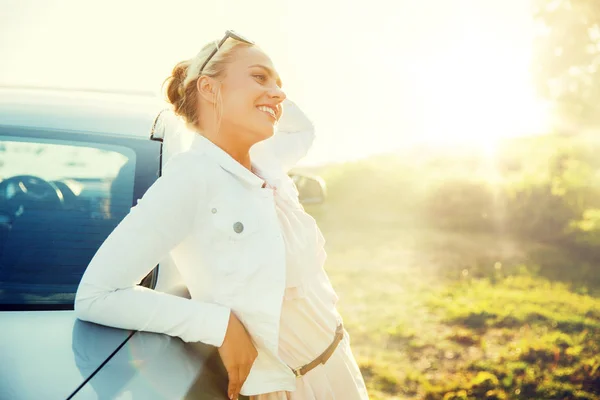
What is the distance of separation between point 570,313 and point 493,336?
93 cm

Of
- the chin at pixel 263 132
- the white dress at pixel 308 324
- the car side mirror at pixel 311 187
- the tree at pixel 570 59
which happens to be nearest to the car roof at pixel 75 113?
the chin at pixel 263 132

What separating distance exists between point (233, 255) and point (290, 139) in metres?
1.06

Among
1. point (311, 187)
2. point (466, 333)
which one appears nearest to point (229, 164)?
point (311, 187)

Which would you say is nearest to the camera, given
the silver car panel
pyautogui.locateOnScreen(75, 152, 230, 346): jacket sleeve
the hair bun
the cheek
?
the silver car panel

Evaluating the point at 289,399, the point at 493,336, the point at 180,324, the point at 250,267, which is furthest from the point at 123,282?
the point at 493,336

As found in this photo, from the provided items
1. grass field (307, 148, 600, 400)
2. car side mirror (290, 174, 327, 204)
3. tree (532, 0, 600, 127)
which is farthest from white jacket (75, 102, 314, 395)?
tree (532, 0, 600, 127)

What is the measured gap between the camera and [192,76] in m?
1.85

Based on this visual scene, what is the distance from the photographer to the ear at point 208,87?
1812mm

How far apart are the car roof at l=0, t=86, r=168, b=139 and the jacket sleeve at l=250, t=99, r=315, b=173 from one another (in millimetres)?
472

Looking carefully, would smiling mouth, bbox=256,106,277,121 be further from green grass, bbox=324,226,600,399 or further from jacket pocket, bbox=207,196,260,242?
green grass, bbox=324,226,600,399

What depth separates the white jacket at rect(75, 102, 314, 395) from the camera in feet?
4.72

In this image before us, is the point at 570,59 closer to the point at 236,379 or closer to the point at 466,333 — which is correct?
the point at 466,333

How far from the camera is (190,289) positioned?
64.8 inches

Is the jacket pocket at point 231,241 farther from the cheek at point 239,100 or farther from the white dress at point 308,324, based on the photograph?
the cheek at point 239,100
